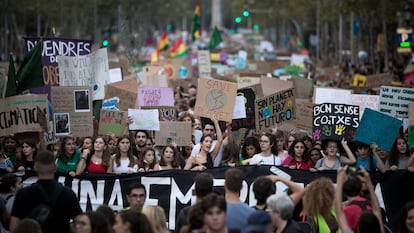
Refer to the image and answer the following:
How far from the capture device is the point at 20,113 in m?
14.7

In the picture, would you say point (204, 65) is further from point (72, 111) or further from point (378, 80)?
point (72, 111)

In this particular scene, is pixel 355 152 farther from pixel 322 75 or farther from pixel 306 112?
pixel 322 75

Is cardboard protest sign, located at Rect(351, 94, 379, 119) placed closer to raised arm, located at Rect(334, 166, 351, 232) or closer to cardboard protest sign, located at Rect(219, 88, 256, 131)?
cardboard protest sign, located at Rect(219, 88, 256, 131)

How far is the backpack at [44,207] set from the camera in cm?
998

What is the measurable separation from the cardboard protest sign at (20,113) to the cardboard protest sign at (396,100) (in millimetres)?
4687

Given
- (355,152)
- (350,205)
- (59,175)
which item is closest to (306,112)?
(355,152)

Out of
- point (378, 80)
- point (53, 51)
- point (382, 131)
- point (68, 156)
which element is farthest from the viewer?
point (378, 80)

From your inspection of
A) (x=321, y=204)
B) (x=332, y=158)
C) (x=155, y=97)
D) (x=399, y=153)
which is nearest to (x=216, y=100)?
(x=399, y=153)

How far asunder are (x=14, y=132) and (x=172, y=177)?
2.77 m

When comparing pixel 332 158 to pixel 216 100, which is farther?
pixel 216 100

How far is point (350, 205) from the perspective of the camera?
410 inches

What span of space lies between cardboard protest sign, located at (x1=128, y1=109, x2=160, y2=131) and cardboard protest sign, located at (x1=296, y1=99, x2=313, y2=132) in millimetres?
2719

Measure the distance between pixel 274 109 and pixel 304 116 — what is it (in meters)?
1.39

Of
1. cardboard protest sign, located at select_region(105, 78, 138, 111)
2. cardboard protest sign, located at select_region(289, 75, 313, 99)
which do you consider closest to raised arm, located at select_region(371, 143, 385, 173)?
cardboard protest sign, located at select_region(105, 78, 138, 111)
